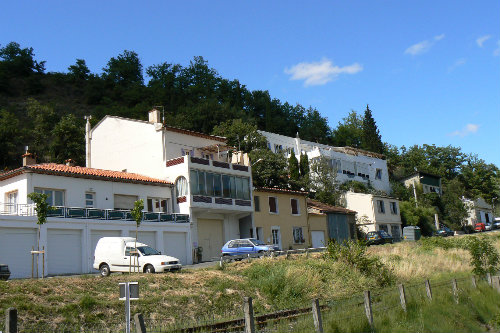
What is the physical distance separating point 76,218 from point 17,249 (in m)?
3.93

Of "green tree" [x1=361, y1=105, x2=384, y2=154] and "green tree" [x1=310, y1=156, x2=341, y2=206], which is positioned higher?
"green tree" [x1=361, y1=105, x2=384, y2=154]

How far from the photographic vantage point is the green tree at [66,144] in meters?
61.4

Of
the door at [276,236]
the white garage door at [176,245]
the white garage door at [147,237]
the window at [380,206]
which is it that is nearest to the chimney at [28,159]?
the white garage door at [147,237]

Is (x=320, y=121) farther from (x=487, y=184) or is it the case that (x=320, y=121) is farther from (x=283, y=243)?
(x=283, y=243)

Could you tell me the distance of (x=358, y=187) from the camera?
66062 millimetres

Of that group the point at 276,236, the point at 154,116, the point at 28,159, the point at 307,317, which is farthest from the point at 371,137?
the point at 307,317

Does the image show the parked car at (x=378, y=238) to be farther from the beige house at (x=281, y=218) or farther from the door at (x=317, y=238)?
the beige house at (x=281, y=218)

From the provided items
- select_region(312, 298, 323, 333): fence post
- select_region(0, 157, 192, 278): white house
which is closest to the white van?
select_region(0, 157, 192, 278): white house

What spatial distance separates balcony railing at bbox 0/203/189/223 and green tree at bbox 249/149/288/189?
18.6 metres

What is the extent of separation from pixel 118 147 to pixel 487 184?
78266mm

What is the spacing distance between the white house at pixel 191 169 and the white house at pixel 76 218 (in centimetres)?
175

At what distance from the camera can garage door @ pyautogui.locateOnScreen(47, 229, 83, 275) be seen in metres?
30.1

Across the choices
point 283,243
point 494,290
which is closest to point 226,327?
point 494,290

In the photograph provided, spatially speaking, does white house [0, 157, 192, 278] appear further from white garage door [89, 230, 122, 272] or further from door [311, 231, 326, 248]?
door [311, 231, 326, 248]
